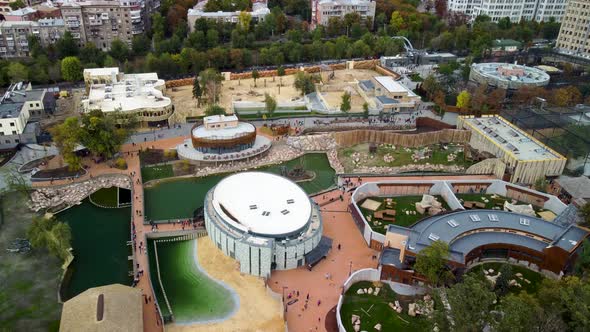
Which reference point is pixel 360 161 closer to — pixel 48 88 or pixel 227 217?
pixel 227 217

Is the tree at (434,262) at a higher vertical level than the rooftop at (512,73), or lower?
lower

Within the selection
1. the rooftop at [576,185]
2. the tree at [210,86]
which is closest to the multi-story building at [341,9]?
the tree at [210,86]

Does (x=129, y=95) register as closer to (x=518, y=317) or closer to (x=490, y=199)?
(x=490, y=199)

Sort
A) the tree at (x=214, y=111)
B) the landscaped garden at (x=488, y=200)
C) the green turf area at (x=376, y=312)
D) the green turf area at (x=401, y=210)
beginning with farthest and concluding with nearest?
the tree at (x=214, y=111)
the landscaped garden at (x=488, y=200)
the green turf area at (x=401, y=210)
the green turf area at (x=376, y=312)

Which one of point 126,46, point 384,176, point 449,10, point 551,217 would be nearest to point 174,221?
point 384,176

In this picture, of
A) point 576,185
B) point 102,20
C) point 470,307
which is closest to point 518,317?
point 470,307

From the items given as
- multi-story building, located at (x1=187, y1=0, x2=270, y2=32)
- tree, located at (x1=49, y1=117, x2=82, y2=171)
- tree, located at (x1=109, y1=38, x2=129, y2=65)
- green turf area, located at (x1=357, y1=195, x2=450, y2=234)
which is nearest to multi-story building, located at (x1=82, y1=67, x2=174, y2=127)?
tree, located at (x1=49, y1=117, x2=82, y2=171)

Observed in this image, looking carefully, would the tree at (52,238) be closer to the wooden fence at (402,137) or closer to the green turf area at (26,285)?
the green turf area at (26,285)
